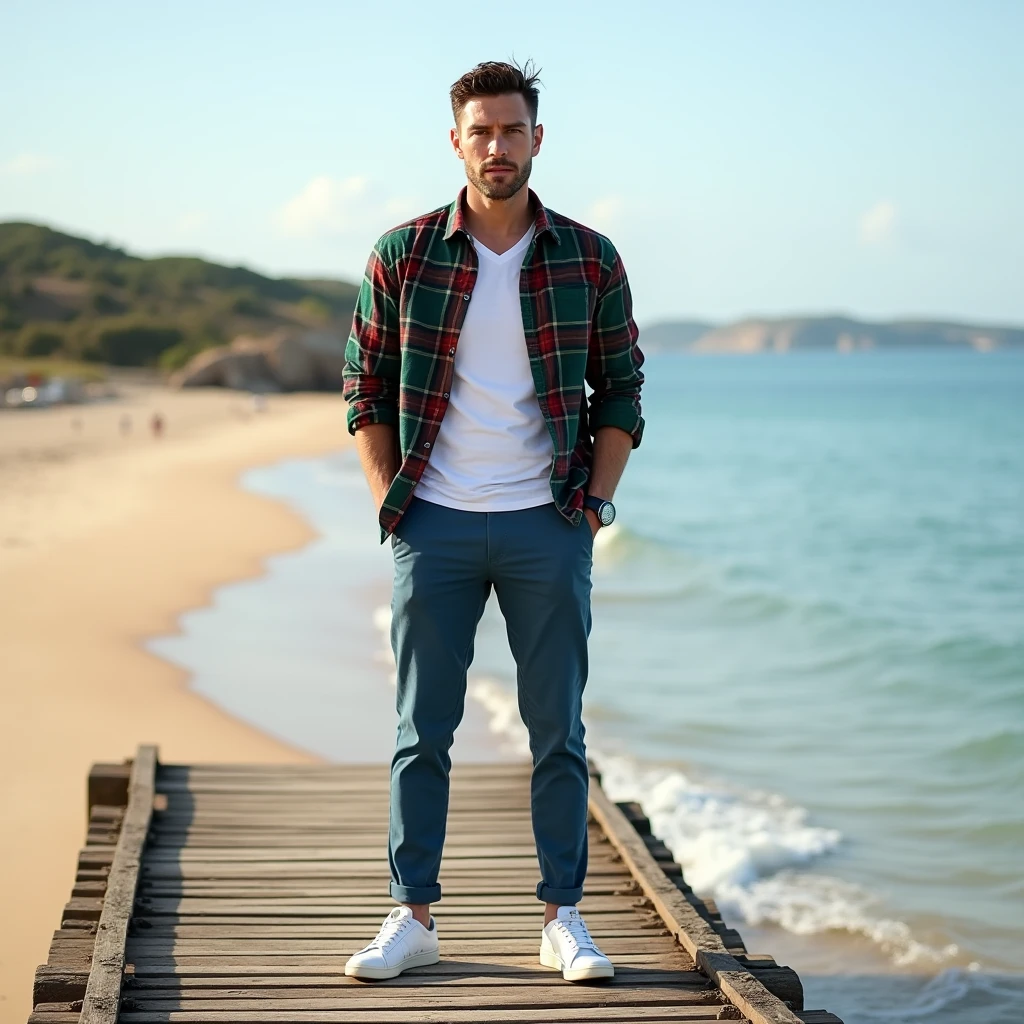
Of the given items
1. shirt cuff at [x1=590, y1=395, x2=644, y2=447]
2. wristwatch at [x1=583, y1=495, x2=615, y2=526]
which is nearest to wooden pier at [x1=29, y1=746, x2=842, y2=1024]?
wristwatch at [x1=583, y1=495, x2=615, y2=526]

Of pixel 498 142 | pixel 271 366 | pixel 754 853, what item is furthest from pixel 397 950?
pixel 271 366

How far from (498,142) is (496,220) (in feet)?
0.69

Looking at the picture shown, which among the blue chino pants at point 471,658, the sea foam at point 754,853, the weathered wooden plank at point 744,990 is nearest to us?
the weathered wooden plank at point 744,990

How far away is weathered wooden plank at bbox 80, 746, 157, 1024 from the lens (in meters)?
3.19

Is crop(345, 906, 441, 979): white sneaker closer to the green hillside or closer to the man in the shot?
the man

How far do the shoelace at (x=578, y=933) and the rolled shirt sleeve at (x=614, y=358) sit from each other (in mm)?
1295

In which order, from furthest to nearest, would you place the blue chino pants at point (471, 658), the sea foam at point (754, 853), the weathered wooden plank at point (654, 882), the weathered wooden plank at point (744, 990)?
the sea foam at point (754, 853) → the weathered wooden plank at point (654, 882) → the blue chino pants at point (471, 658) → the weathered wooden plank at point (744, 990)

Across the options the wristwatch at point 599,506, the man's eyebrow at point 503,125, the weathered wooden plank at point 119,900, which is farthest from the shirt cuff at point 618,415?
the weathered wooden plank at point 119,900

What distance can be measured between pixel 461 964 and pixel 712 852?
353cm

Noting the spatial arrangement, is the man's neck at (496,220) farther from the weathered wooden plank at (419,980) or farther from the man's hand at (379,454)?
the weathered wooden plank at (419,980)

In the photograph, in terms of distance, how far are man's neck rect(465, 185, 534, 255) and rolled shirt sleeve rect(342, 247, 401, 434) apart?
0.84 feet

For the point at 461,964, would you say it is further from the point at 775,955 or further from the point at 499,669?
the point at 499,669

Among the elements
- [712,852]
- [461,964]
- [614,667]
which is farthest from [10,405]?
[461,964]

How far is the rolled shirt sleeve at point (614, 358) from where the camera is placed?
11.6ft
